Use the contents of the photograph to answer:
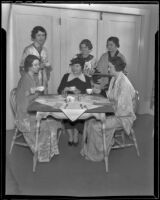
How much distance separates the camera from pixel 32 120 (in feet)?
5.45

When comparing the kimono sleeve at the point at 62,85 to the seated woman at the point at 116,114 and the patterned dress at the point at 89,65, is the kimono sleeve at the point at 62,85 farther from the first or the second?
the seated woman at the point at 116,114

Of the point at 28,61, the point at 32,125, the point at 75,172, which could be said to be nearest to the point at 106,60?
the point at 28,61

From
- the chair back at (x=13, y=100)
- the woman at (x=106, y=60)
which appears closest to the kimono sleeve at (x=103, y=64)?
the woman at (x=106, y=60)

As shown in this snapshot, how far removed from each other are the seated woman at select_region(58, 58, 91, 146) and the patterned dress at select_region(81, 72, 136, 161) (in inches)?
2.3

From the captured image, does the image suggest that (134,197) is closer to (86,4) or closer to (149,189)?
(149,189)

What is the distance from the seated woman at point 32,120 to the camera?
1.65 meters

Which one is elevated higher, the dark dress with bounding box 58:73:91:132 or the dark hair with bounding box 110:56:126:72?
the dark hair with bounding box 110:56:126:72

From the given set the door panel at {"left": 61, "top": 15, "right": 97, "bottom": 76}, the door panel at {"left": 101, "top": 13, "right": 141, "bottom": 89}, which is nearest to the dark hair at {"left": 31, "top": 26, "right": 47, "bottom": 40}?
the door panel at {"left": 61, "top": 15, "right": 97, "bottom": 76}

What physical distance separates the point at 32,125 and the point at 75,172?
349 millimetres

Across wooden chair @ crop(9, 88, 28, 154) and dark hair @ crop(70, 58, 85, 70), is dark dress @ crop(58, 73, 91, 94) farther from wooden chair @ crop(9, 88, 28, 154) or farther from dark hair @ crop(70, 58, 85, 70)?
wooden chair @ crop(9, 88, 28, 154)

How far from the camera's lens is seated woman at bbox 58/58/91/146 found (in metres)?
1.65

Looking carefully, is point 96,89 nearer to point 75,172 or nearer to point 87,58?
point 87,58

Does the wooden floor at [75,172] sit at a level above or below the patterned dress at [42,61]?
below
